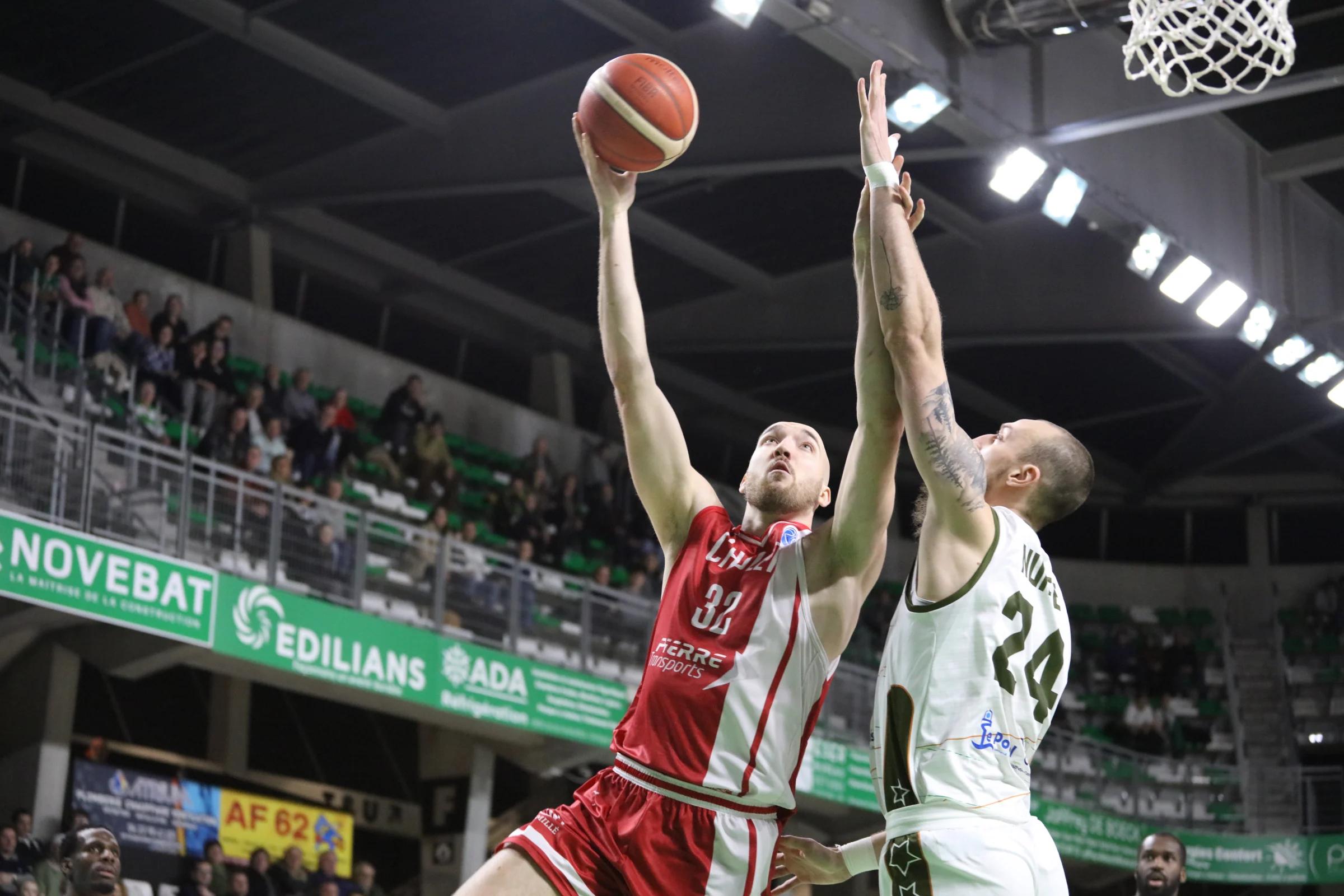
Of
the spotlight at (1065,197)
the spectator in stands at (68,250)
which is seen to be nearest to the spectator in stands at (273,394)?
the spectator in stands at (68,250)

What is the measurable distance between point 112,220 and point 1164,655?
16276mm

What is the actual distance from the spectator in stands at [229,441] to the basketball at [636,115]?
34.7 feet

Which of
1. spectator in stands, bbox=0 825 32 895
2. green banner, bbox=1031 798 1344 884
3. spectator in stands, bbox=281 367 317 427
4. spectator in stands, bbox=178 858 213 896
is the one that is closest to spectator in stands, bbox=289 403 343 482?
Result: spectator in stands, bbox=281 367 317 427

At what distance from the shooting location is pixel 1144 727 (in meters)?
25.5

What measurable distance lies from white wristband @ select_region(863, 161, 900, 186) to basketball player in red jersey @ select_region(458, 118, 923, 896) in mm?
208

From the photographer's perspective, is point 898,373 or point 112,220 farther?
point 112,220

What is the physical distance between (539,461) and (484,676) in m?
5.13

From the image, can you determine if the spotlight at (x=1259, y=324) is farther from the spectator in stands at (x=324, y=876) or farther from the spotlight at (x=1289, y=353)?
the spectator in stands at (x=324, y=876)

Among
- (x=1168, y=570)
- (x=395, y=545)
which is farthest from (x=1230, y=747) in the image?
(x=395, y=545)

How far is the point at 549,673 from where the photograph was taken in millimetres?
17125

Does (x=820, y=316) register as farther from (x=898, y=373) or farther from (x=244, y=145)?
(x=898, y=373)

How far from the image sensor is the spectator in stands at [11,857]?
12.9m

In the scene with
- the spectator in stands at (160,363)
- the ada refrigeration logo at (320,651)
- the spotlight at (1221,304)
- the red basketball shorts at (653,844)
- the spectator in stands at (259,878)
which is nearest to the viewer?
the red basketball shorts at (653,844)

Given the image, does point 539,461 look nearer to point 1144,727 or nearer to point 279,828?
point 279,828
